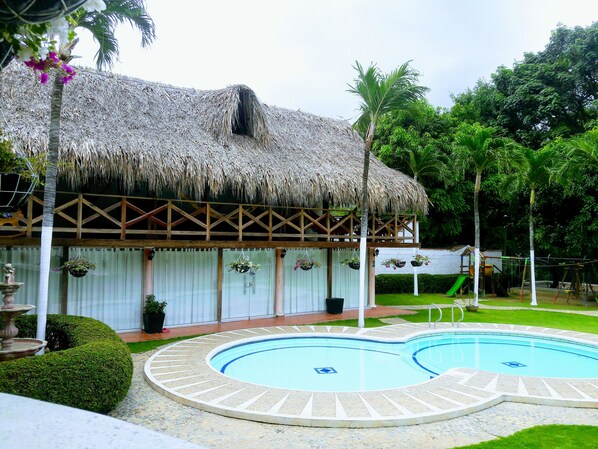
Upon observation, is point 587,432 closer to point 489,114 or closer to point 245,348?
point 245,348

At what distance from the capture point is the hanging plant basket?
1531 mm

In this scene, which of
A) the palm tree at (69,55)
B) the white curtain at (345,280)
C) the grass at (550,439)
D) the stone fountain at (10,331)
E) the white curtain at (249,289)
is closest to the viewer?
the grass at (550,439)

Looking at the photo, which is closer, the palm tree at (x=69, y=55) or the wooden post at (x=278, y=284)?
Answer: the palm tree at (x=69, y=55)

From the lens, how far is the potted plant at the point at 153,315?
10.7 metres

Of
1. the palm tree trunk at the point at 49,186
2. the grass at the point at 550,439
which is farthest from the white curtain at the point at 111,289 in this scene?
the grass at the point at 550,439

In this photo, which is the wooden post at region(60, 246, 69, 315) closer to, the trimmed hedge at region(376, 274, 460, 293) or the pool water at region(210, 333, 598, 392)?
the pool water at region(210, 333, 598, 392)

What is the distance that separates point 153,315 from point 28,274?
2761 mm

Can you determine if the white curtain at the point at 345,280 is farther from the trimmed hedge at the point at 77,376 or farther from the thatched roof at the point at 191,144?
the trimmed hedge at the point at 77,376

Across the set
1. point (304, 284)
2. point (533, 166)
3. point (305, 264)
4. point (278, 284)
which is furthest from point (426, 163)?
point (278, 284)

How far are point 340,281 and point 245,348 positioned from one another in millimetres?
5463

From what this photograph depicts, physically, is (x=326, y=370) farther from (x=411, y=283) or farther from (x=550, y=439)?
(x=411, y=283)

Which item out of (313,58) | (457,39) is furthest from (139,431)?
(313,58)

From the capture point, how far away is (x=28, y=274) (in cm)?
998

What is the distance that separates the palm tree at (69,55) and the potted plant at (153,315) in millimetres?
3008
